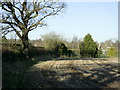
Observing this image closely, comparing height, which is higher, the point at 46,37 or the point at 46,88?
the point at 46,37

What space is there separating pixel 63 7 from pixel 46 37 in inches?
1108

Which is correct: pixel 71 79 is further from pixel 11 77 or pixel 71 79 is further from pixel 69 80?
pixel 11 77

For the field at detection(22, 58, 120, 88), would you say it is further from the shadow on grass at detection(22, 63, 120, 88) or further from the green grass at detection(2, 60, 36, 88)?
the green grass at detection(2, 60, 36, 88)

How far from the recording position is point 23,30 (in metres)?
29.6

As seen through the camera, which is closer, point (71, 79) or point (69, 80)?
point (69, 80)

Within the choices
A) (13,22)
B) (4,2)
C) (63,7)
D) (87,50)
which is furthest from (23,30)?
(87,50)

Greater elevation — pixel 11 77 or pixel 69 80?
pixel 11 77

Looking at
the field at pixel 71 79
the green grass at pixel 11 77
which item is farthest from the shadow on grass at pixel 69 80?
the green grass at pixel 11 77

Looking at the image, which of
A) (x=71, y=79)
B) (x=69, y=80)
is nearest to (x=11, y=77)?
(x=69, y=80)

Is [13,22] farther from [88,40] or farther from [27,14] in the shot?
[88,40]

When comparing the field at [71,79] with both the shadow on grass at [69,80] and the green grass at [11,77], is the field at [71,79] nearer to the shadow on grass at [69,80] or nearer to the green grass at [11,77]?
the shadow on grass at [69,80]

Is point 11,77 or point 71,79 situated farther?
point 71,79

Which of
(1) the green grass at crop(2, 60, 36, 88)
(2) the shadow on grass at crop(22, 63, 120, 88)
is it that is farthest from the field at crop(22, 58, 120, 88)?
(1) the green grass at crop(2, 60, 36, 88)

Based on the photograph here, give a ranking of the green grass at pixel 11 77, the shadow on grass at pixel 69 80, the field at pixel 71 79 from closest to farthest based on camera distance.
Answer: the green grass at pixel 11 77 < the shadow on grass at pixel 69 80 < the field at pixel 71 79
